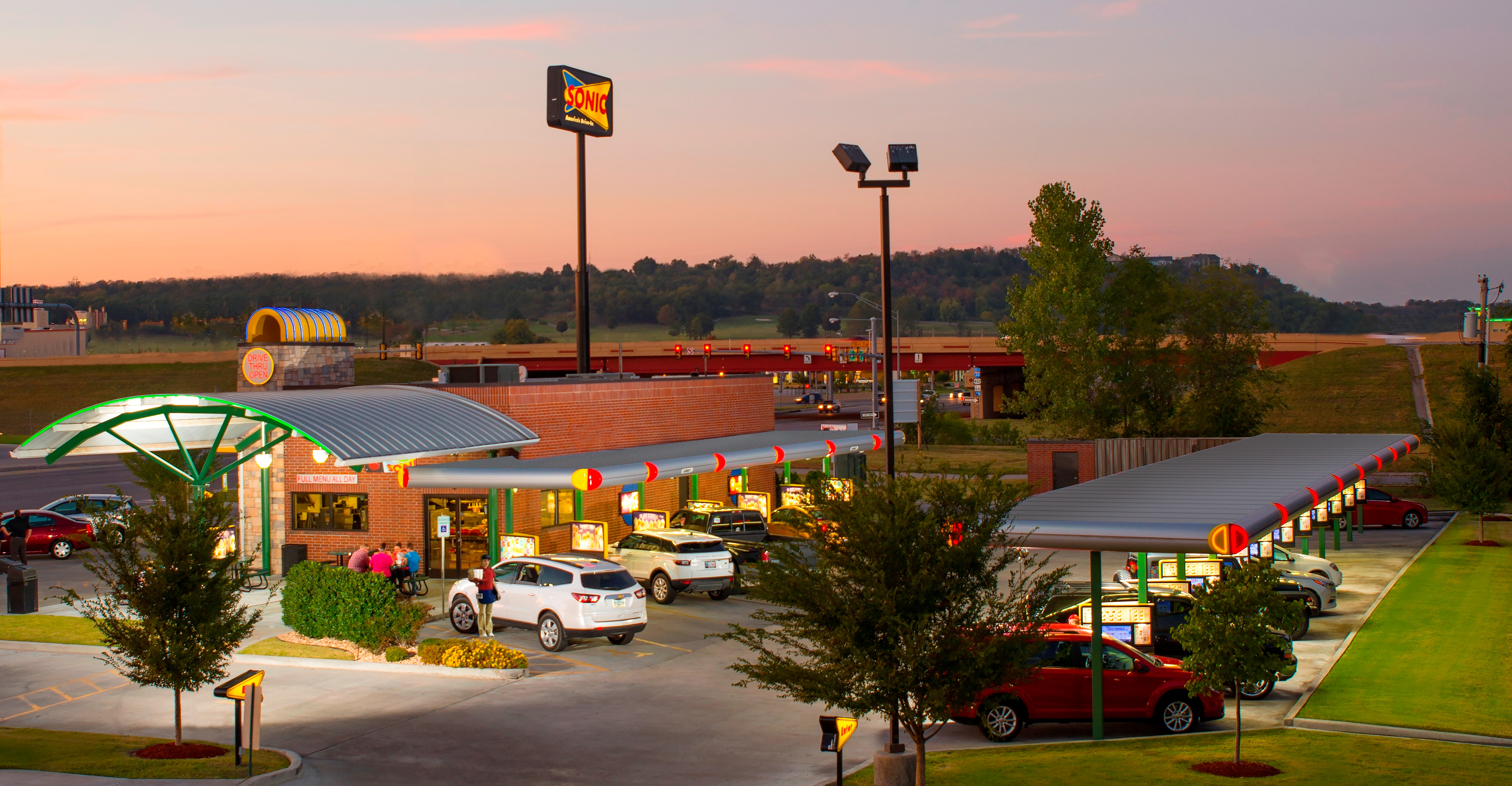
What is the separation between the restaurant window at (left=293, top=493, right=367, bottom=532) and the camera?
33.5m

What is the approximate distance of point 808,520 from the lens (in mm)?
13398

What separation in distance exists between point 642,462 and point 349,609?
28.5ft

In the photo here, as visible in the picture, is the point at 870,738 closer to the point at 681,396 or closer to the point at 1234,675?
the point at 1234,675

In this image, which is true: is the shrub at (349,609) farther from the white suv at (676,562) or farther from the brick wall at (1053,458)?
the brick wall at (1053,458)

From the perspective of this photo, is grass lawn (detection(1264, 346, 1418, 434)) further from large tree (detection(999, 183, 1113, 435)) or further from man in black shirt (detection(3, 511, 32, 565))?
man in black shirt (detection(3, 511, 32, 565))

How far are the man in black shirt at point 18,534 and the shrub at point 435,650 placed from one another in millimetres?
18558

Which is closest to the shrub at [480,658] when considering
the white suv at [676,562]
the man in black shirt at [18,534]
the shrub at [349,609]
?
the shrub at [349,609]

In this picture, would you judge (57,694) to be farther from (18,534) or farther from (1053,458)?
(1053,458)

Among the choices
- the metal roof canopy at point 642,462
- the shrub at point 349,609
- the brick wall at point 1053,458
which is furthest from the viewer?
the brick wall at point 1053,458

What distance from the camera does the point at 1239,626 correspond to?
14.8m

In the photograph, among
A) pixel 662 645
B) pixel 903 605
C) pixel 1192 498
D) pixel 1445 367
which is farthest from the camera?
pixel 1445 367

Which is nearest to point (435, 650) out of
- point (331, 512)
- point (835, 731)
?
point (835, 731)

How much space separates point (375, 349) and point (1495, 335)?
12775 centimetres

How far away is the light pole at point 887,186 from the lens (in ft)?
102
